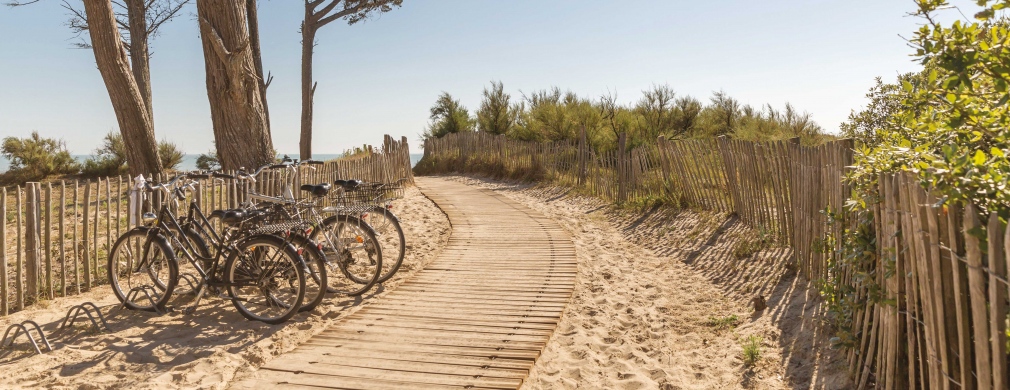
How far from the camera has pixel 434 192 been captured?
Answer: 1339 centimetres

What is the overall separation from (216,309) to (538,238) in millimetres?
4132

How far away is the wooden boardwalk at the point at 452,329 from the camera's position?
142 inches

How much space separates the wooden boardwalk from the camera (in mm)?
3613

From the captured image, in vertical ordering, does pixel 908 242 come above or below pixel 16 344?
above

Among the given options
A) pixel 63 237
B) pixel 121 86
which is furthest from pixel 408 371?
pixel 121 86

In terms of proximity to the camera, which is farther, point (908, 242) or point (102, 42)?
point (102, 42)

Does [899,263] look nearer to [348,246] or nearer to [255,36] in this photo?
[348,246]

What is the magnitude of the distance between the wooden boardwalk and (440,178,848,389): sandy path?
204mm

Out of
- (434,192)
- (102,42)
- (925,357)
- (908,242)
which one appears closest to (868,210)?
(908,242)

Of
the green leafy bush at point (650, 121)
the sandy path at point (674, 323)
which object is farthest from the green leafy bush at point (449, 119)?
the sandy path at point (674, 323)

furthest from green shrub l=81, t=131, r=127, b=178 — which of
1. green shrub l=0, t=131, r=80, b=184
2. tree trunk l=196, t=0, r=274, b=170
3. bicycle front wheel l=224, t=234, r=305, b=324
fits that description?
bicycle front wheel l=224, t=234, r=305, b=324

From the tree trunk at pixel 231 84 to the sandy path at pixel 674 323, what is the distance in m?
4.71

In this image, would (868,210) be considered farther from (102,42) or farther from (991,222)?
(102,42)

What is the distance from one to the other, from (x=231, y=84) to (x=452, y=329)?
574 centimetres
